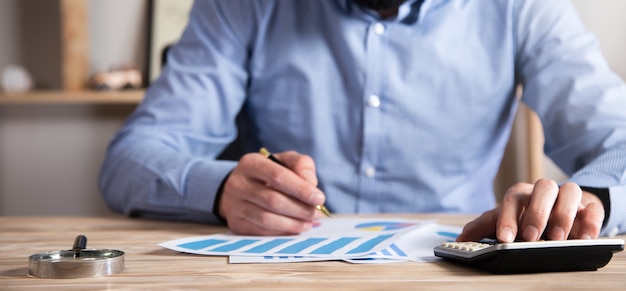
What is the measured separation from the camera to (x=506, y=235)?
0.84m

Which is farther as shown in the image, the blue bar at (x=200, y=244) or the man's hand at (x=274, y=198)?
the man's hand at (x=274, y=198)

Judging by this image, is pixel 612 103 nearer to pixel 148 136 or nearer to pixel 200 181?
pixel 200 181

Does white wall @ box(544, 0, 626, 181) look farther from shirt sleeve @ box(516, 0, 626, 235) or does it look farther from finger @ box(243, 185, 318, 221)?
finger @ box(243, 185, 318, 221)

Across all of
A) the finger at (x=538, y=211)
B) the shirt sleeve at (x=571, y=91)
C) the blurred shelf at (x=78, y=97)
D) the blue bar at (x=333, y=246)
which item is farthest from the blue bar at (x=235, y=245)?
the blurred shelf at (x=78, y=97)

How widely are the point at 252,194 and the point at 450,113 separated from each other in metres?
0.62

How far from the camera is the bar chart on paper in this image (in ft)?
2.91

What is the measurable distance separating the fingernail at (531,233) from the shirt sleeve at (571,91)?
38cm

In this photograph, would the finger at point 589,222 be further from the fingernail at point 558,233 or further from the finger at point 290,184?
the finger at point 290,184

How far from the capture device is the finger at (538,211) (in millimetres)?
865

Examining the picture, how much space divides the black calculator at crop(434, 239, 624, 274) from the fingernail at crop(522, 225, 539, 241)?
0.26 ft

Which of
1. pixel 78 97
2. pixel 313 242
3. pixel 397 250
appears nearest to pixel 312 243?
pixel 313 242

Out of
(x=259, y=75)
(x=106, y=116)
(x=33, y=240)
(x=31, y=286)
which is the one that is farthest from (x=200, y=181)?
(x=106, y=116)

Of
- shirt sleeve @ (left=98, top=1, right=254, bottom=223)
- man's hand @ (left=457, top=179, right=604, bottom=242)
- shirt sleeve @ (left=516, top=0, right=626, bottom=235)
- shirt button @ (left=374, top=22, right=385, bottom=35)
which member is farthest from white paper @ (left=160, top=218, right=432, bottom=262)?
shirt button @ (left=374, top=22, right=385, bottom=35)

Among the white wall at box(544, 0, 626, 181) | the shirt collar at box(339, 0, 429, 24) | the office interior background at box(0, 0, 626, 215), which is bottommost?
the office interior background at box(0, 0, 626, 215)
